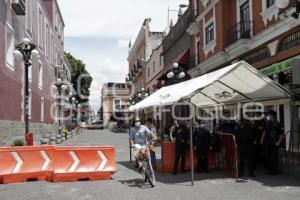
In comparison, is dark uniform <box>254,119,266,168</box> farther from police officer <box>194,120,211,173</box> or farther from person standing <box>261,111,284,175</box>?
police officer <box>194,120,211,173</box>

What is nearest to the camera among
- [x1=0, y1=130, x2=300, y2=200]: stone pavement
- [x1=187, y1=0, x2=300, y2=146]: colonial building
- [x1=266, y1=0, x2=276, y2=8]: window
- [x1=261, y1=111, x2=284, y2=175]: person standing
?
[x1=0, y1=130, x2=300, y2=200]: stone pavement

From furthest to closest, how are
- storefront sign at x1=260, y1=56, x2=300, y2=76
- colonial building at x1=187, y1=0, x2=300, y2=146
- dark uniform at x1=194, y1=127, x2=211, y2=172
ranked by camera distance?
storefront sign at x1=260, y1=56, x2=300, y2=76 → colonial building at x1=187, y1=0, x2=300, y2=146 → dark uniform at x1=194, y1=127, x2=211, y2=172

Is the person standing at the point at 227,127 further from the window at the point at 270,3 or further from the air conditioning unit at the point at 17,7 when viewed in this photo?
the air conditioning unit at the point at 17,7

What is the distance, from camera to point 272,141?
39.9 feet

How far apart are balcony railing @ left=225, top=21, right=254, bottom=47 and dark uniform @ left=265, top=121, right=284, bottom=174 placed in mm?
8917

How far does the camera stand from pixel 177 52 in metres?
37.2

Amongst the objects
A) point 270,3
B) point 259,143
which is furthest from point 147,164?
point 270,3

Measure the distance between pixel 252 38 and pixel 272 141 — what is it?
8.78 meters

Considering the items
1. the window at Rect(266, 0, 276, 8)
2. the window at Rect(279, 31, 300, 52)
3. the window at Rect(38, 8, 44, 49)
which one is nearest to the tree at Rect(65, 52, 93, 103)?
the window at Rect(38, 8, 44, 49)

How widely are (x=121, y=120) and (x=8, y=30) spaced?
48851mm

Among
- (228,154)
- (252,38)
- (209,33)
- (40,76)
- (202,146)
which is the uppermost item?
(209,33)

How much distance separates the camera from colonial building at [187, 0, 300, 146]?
1686cm

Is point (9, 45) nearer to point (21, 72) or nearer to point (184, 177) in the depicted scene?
point (21, 72)

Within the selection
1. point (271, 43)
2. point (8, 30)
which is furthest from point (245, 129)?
point (8, 30)
